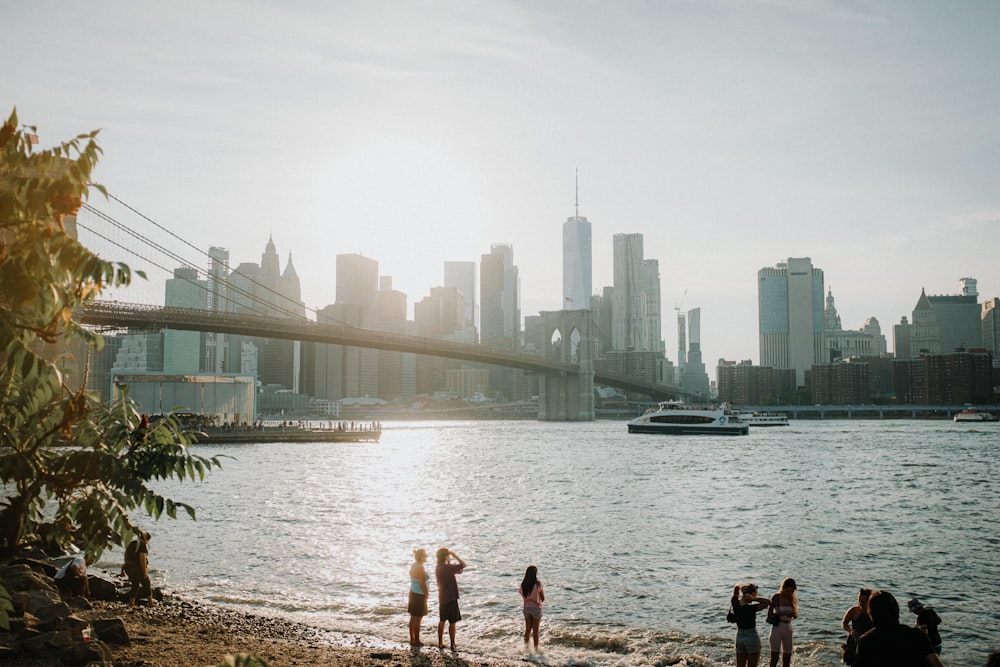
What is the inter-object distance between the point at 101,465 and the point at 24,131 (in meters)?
2.55

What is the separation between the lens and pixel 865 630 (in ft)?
30.6

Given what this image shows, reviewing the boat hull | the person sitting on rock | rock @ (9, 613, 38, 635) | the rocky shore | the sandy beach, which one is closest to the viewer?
the rocky shore

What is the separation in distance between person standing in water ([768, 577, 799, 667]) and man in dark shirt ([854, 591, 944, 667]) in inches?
194

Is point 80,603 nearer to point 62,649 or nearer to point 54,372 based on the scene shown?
point 62,649

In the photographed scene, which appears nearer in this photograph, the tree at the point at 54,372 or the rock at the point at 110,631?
the tree at the point at 54,372

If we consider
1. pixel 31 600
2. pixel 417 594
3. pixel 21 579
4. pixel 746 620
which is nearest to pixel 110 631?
pixel 31 600

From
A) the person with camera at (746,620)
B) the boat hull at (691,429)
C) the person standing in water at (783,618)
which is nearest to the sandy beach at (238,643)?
the person with camera at (746,620)

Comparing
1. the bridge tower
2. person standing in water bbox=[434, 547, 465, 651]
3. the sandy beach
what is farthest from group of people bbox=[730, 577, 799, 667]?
the bridge tower

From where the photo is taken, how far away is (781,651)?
11.2m

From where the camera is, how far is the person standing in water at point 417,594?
12.6m

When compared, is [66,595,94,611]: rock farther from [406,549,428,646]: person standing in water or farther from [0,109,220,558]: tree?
[0,109,220,558]: tree

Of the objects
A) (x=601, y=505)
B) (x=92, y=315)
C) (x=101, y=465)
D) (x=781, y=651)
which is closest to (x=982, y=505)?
(x=601, y=505)

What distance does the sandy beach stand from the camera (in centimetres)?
1155

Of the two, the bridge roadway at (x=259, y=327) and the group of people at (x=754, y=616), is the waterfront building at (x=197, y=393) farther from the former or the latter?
the group of people at (x=754, y=616)
